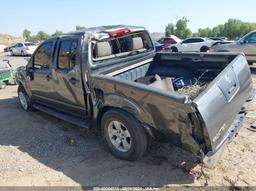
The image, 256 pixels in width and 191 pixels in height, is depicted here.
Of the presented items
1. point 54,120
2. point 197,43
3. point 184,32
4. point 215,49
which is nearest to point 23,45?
point 197,43

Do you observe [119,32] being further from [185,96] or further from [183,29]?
[183,29]

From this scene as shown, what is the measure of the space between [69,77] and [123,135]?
1465 mm

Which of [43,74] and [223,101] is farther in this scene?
[43,74]

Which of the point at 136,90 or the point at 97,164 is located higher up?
the point at 136,90

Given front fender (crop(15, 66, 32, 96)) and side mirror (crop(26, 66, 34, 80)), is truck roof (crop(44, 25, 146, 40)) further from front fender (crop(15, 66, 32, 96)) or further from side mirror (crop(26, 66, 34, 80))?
front fender (crop(15, 66, 32, 96))

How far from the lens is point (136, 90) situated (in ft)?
12.2

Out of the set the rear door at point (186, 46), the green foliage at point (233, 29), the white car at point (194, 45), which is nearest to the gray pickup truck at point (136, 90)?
the white car at point (194, 45)

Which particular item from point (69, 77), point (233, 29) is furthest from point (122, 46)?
point (233, 29)

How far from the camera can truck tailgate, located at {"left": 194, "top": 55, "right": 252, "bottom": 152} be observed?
3.30 metres

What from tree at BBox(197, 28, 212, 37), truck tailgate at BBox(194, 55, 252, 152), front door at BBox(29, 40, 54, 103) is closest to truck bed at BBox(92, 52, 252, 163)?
truck tailgate at BBox(194, 55, 252, 152)

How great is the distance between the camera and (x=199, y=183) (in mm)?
3650

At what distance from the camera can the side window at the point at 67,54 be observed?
4855mm

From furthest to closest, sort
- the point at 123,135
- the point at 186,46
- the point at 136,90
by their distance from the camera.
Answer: the point at 186,46
the point at 123,135
the point at 136,90

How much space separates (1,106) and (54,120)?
7.95 feet
